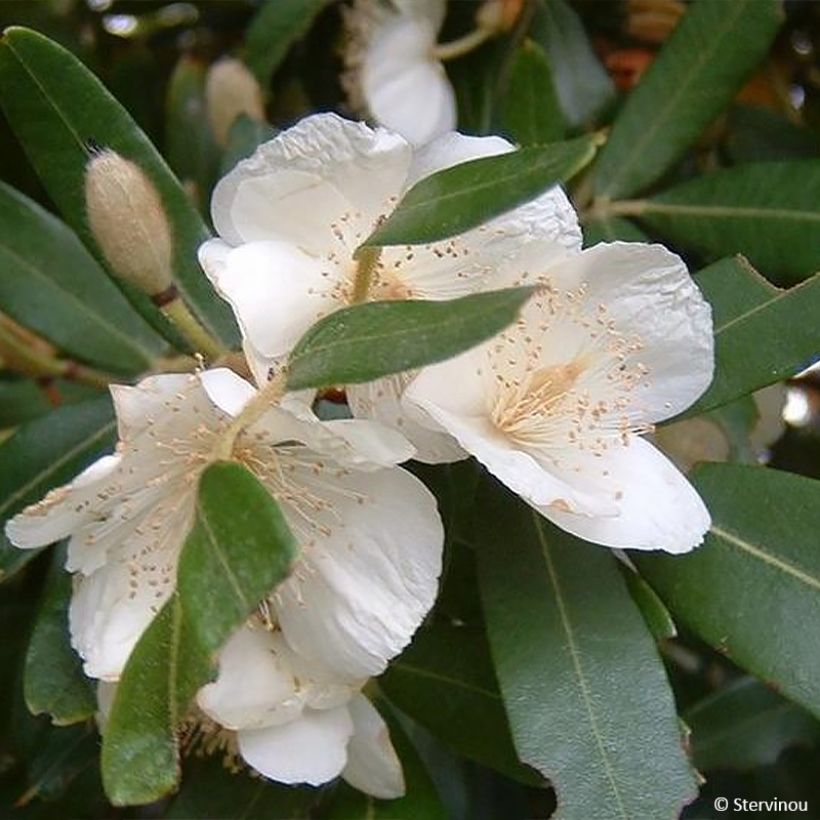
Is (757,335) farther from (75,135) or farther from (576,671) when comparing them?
(75,135)

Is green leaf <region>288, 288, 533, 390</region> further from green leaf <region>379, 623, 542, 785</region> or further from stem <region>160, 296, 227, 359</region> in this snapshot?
green leaf <region>379, 623, 542, 785</region>

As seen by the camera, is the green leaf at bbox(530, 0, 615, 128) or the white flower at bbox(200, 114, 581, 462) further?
the green leaf at bbox(530, 0, 615, 128)

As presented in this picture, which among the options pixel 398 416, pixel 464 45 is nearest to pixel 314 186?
pixel 398 416

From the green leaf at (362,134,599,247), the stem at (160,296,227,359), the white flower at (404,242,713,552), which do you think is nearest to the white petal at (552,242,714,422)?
the white flower at (404,242,713,552)

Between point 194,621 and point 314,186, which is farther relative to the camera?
point 314,186

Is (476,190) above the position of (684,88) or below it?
above

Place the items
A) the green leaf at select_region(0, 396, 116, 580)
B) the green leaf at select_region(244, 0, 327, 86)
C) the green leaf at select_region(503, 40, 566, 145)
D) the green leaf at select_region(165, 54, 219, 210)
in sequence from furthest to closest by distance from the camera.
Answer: the green leaf at select_region(165, 54, 219, 210) < the green leaf at select_region(244, 0, 327, 86) < the green leaf at select_region(503, 40, 566, 145) < the green leaf at select_region(0, 396, 116, 580)
